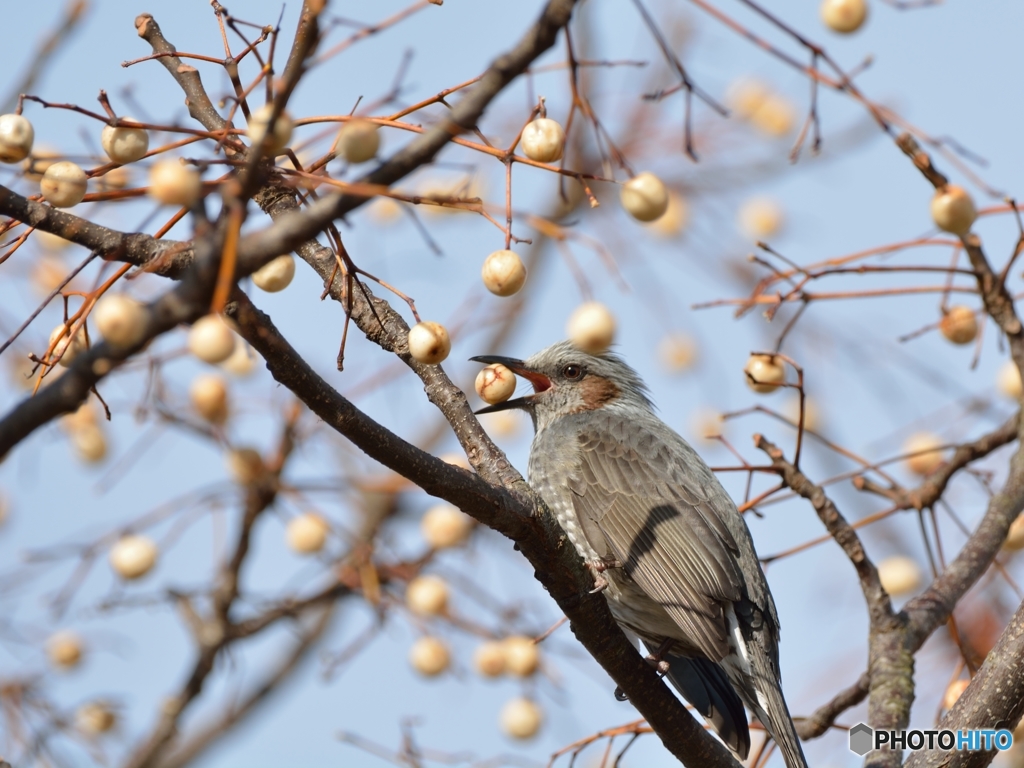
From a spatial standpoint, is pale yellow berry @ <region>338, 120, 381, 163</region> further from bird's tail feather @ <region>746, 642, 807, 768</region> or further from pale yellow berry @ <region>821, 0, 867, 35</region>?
bird's tail feather @ <region>746, 642, 807, 768</region>

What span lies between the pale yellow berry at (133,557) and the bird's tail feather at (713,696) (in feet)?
7.64

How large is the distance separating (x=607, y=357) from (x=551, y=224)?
3711 millimetres

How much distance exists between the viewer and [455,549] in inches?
224

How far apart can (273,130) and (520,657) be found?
3.79m

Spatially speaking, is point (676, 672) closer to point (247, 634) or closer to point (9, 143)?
point (247, 634)

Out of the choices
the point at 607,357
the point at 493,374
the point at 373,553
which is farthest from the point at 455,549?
the point at 493,374

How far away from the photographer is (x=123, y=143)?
2.48m

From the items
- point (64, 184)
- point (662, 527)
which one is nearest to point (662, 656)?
point (662, 527)

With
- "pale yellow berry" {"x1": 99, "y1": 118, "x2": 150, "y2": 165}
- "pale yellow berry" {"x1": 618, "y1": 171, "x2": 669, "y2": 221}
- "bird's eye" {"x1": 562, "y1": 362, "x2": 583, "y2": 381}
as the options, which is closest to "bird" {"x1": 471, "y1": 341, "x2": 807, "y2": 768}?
"bird's eye" {"x1": 562, "y1": 362, "x2": 583, "y2": 381}

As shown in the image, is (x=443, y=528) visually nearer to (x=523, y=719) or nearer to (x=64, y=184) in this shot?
(x=523, y=719)

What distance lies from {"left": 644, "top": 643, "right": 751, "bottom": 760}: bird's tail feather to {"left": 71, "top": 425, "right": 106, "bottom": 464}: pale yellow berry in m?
3.08

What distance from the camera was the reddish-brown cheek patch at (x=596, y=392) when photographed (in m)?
5.68

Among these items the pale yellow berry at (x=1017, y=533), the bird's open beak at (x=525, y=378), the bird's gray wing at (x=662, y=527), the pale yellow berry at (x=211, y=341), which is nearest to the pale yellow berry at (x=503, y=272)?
the pale yellow berry at (x=211, y=341)

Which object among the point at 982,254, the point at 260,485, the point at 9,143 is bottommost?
the point at 9,143
